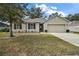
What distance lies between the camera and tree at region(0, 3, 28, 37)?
45.4 ft

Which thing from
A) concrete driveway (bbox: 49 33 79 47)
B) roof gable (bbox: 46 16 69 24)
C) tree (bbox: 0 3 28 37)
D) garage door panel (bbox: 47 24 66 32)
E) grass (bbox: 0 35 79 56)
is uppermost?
tree (bbox: 0 3 28 37)

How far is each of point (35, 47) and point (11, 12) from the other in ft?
9.97

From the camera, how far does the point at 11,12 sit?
14.5m

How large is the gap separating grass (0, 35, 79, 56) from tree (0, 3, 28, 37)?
128 centimetres

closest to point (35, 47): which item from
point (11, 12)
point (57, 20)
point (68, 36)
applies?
point (11, 12)

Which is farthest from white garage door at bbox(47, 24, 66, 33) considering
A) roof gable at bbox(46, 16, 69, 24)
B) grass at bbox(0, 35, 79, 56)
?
grass at bbox(0, 35, 79, 56)

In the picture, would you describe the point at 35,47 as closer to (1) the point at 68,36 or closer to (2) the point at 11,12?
(2) the point at 11,12

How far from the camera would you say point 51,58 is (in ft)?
34.5

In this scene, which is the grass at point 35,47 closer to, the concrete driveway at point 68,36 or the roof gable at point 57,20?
the concrete driveway at point 68,36

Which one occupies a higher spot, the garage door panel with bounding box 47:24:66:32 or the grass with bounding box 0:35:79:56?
the garage door panel with bounding box 47:24:66:32

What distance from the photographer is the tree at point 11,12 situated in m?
13.8

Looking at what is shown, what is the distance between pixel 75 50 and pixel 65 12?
150 inches

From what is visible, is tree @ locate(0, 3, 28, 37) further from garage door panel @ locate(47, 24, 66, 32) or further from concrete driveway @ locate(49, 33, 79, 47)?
garage door panel @ locate(47, 24, 66, 32)

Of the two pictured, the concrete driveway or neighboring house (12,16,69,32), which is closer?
the concrete driveway
